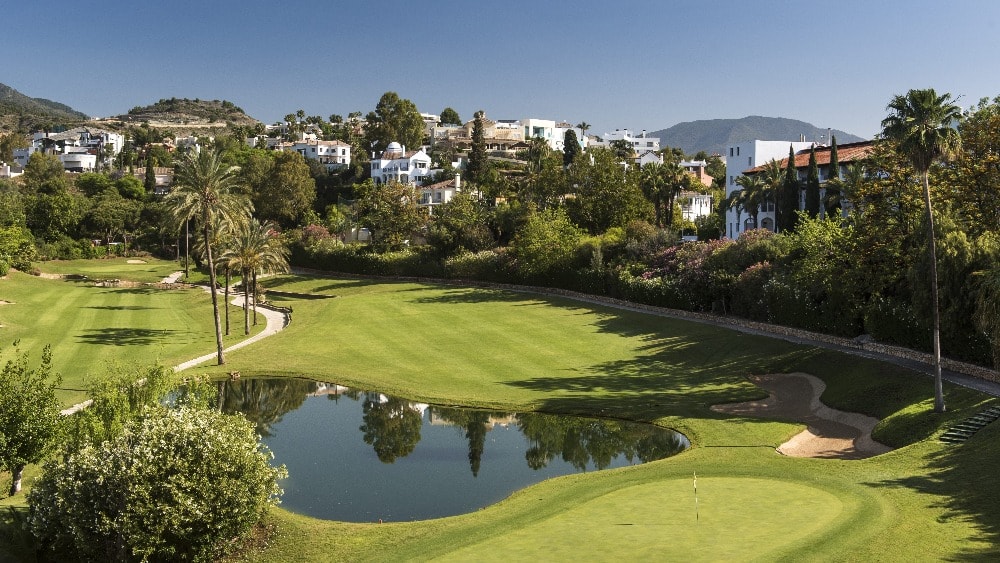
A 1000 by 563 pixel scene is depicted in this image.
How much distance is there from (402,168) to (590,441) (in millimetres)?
140092

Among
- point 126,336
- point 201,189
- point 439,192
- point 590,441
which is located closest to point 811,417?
point 590,441

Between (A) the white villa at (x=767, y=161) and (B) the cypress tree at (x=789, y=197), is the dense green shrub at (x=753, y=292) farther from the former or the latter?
(B) the cypress tree at (x=789, y=197)

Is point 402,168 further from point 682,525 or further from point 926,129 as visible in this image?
Answer: point 682,525

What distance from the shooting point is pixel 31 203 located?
427 ft

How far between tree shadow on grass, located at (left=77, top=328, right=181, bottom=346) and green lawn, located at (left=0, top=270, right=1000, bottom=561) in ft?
27.2

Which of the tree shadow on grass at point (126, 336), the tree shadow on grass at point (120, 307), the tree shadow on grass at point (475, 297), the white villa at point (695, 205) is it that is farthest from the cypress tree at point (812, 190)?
the tree shadow on grass at point (120, 307)

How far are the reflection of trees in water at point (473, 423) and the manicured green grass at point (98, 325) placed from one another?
1554 centimetres

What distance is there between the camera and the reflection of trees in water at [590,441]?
1464 inches

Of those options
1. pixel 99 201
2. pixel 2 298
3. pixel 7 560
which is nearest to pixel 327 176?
pixel 99 201

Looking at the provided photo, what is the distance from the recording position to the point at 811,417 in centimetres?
4312

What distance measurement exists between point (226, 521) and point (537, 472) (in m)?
13.9

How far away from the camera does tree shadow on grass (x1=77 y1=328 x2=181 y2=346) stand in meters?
63.1

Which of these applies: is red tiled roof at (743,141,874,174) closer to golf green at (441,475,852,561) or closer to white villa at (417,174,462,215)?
white villa at (417,174,462,215)

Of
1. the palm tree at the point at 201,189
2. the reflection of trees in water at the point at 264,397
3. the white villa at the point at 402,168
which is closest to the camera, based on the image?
the reflection of trees in water at the point at 264,397
